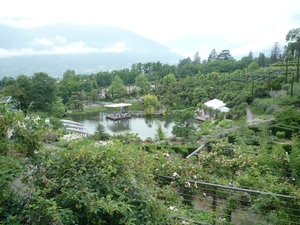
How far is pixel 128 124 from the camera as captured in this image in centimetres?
2175

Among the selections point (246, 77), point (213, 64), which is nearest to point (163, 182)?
point (246, 77)

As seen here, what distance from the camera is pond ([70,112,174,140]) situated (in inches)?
749

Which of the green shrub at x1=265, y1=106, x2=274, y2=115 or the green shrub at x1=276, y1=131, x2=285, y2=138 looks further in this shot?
the green shrub at x1=265, y1=106, x2=274, y2=115

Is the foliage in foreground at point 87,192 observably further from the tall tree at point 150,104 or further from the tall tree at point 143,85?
the tall tree at point 143,85

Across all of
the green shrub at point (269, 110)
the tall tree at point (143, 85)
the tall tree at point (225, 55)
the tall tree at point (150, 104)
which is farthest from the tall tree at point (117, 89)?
the tall tree at point (225, 55)

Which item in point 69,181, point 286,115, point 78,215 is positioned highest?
point 69,181

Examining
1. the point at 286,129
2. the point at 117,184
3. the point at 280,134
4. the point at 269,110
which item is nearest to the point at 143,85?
the point at 269,110

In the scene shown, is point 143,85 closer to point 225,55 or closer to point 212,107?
point 212,107

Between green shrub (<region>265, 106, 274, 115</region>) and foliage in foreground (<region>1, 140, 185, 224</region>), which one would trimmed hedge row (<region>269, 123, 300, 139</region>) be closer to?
green shrub (<region>265, 106, 274, 115</region>)

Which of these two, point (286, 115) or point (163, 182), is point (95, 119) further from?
point (163, 182)

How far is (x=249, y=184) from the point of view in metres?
3.10

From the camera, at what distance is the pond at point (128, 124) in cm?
1902

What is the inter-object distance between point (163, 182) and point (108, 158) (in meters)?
1.02

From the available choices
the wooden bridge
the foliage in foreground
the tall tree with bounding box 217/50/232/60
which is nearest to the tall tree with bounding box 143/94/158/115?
the wooden bridge
